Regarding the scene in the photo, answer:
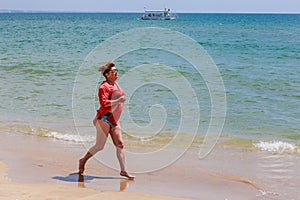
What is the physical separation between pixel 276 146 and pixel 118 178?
402cm

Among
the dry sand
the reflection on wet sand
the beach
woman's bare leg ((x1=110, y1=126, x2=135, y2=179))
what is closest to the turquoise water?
the beach

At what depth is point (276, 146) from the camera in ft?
33.2

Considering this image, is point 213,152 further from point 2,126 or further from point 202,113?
point 2,126

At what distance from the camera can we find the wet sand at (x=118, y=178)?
6711 millimetres

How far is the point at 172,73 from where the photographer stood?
835 inches

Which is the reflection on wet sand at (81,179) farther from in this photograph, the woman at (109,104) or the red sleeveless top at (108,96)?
the red sleeveless top at (108,96)

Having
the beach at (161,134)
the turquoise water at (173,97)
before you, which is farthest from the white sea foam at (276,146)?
the turquoise water at (173,97)

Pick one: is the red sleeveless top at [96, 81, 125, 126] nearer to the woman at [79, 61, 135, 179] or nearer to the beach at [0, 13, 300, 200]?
the woman at [79, 61, 135, 179]

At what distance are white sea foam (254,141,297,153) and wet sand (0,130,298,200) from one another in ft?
2.07

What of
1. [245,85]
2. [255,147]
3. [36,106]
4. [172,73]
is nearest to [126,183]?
[255,147]

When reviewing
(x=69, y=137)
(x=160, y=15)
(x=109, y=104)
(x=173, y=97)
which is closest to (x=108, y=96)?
(x=109, y=104)

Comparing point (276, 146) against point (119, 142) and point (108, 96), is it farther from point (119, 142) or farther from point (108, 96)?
point (108, 96)

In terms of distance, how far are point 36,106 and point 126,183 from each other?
7380 mm

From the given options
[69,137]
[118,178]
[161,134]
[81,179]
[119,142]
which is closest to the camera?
[119,142]
